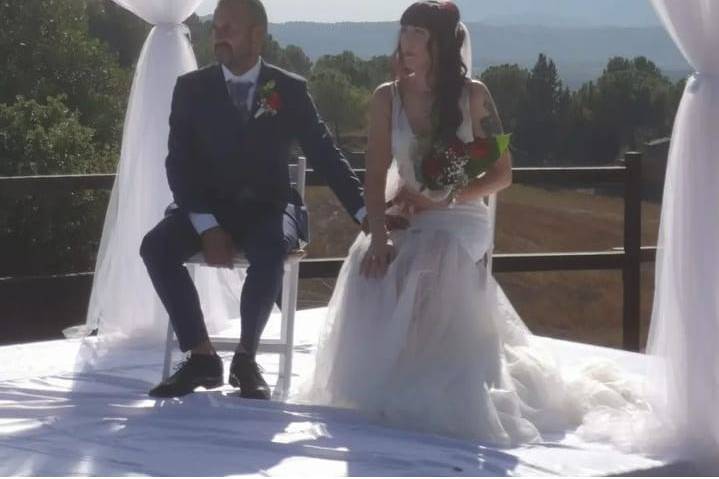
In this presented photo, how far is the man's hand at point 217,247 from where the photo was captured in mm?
3936

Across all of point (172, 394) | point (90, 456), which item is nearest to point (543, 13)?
point (172, 394)

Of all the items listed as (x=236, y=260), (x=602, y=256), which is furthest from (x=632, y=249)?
(x=236, y=260)

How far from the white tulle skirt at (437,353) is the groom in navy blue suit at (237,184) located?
0.22 meters

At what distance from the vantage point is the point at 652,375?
362cm

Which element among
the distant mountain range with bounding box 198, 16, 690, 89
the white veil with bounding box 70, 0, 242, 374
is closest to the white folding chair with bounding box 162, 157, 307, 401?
the white veil with bounding box 70, 0, 242, 374

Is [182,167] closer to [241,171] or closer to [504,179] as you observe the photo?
[241,171]

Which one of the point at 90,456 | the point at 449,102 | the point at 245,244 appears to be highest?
the point at 449,102

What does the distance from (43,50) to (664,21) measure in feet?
51.3

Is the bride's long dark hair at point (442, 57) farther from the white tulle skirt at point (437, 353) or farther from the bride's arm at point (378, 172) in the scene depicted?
the white tulle skirt at point (437, 353)

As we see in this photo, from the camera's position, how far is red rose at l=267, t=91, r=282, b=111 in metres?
4.12

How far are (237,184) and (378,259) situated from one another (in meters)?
0.57

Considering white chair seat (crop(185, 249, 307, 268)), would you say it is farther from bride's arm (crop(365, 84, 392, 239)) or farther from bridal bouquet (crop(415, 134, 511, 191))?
bridal bouquet (crop(415, 134, 511, 191))

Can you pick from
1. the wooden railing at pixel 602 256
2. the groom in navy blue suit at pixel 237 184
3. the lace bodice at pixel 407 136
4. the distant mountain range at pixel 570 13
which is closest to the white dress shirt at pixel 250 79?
the groom in navy blue suit at pixel 237 184

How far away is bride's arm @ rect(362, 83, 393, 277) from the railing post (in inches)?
90.1
